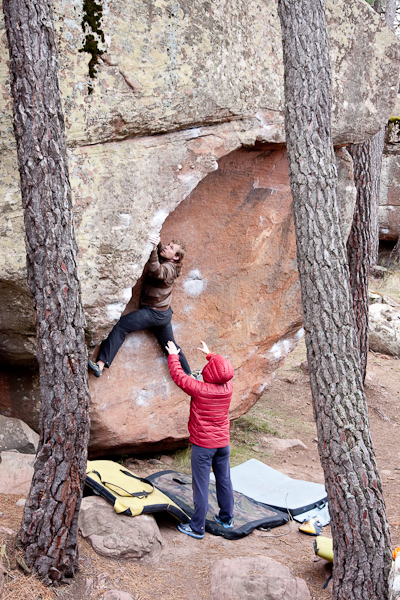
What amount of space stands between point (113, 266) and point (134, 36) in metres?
2.05

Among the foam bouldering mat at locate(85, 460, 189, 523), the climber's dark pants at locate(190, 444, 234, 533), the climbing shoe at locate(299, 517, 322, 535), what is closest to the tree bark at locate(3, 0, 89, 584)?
the foam bouldering mat at locate(85, 460, 189, 523)

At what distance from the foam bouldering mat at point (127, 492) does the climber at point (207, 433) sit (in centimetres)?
25

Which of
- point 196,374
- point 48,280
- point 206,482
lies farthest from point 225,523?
point 48,280

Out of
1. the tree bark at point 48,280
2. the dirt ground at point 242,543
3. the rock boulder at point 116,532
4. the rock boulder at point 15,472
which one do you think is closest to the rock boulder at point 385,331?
the dirt ground at point 242,543

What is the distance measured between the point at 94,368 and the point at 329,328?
2521 mm

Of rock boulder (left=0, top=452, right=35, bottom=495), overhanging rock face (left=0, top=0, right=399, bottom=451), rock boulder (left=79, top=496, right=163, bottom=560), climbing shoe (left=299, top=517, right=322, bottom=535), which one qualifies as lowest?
climbing shoe (left=299, top=517, right=322, bottom=535)

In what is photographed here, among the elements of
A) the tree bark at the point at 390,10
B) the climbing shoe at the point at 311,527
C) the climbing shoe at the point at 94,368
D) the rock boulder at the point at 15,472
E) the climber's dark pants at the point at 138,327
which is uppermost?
the tree bark at the point at 390,10

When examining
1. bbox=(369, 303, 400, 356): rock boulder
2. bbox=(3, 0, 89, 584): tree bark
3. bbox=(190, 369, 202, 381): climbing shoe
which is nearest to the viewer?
bbox=(3, 0, 89, 584): tree bark

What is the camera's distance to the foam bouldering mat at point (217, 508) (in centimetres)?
521

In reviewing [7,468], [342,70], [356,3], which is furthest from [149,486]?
[356,3]

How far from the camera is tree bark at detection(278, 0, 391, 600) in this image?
3834mm

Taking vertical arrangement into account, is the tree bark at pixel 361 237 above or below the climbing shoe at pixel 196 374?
above

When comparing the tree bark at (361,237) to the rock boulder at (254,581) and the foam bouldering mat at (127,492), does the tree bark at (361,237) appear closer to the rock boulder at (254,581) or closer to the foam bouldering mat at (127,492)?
the foam bouldering mat at (127,492)

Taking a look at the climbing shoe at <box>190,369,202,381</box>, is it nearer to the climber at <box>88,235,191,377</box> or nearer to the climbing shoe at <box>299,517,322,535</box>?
the climber at <box>88,235,191,377</box>
